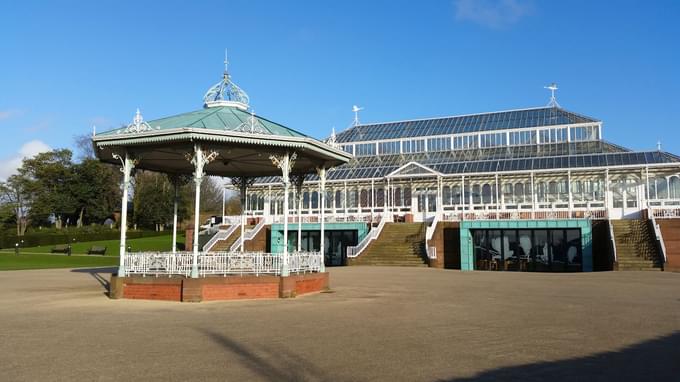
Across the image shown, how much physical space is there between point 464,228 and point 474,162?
11026mm

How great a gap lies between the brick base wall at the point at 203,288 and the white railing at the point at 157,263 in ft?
1.30

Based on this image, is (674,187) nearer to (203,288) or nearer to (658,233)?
(658,233)

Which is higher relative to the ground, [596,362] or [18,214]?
[18,214]

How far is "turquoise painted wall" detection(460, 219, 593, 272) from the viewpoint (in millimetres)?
30000

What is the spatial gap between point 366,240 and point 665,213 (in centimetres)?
1646

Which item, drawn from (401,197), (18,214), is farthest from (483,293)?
(18,214)

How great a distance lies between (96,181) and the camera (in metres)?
67.5

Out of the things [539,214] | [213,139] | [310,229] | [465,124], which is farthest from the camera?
[465,124]

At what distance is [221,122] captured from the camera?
15.9 metres

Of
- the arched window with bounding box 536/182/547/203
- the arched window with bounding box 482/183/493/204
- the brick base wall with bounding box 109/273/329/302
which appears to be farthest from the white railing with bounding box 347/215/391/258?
the brick base wall with bounding box 109/273/329/302

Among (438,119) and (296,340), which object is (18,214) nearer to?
(438,119)

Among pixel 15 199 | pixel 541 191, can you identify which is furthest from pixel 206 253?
pixel 15 199

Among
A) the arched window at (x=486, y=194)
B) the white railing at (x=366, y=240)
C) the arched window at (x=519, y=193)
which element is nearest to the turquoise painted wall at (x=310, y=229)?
the white railing at (x=366, y=240)

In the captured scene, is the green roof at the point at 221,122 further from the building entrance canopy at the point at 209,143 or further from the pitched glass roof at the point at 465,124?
the pitched glass roof at the point at 465,124
